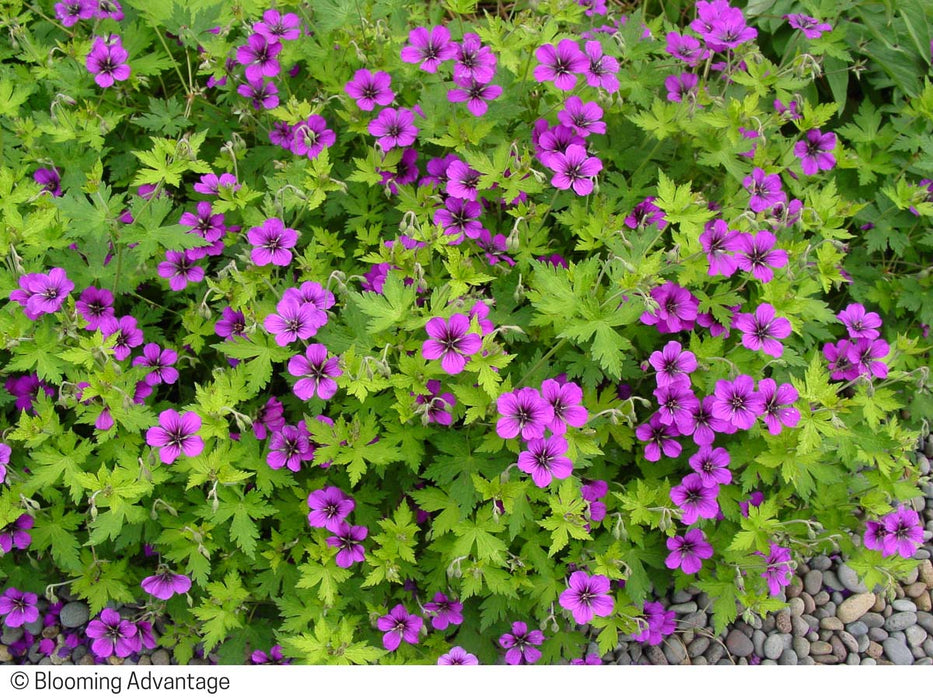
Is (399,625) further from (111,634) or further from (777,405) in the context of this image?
(777,405)

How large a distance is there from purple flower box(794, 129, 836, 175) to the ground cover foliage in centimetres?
1

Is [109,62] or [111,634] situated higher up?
[109,62]

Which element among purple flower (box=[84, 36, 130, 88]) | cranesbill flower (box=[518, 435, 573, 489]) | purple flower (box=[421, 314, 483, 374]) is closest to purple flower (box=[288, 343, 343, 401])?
purple flower (box=[421, 314, 483, 374])

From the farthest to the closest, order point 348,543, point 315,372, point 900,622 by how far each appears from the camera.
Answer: point 900,622, point 348,543, point 315,372

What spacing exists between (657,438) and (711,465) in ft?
0.69

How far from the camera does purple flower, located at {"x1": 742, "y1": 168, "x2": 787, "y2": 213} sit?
3.14m

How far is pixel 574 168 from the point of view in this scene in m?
2.99

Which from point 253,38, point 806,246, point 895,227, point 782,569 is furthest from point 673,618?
point 253,38

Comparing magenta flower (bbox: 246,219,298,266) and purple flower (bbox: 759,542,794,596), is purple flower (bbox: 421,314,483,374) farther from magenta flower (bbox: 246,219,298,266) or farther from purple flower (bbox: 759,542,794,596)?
purple flower (bbox: 759,542,794,596)

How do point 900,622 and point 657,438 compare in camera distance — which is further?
point 900,622

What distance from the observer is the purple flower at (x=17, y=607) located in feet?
10.1

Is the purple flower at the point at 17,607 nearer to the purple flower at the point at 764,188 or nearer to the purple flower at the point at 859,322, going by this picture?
the purple flower at the point at 764,188

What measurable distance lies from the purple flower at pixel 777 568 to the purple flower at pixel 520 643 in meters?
0.87

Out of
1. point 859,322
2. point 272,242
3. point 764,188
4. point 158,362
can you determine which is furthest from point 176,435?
point 859,322
